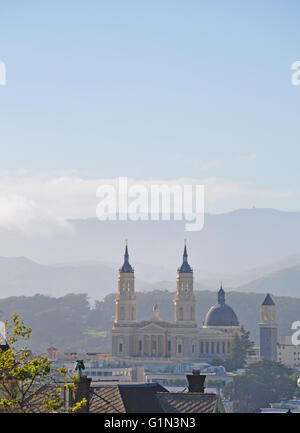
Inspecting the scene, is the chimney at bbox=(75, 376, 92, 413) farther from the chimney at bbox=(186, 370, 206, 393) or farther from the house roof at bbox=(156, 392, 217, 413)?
the chimney at bbox=(186, 370, 206, 393)

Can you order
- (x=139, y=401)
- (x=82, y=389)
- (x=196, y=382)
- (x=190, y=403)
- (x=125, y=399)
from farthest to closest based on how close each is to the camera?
(x=196, y=382)
(x=125, y=399)
(x=139, y=401)
(x=190, y=403)
(x=82, y=389)

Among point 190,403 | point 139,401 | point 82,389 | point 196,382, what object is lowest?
point 190,403

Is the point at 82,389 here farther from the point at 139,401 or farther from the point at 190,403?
the point at 139,401

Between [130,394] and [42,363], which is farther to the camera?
[130,394]

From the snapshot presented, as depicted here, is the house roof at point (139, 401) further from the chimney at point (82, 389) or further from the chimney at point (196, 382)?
the chimney at point (196, 382)

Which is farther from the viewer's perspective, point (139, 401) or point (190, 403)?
point (139, 401)

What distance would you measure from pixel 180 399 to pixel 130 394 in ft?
8.78

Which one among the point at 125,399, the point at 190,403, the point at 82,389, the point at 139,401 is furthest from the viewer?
the point at 125,399

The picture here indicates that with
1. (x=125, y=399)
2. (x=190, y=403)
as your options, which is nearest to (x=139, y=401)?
(x=125, y=399)

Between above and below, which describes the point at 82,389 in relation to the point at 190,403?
above
